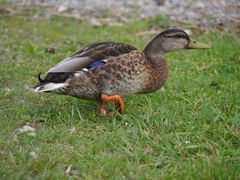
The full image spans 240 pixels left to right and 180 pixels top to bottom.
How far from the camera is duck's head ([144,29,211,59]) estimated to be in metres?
5.58

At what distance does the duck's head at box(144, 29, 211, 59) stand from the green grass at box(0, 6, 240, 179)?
1.63 feet

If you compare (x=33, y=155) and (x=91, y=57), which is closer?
(x=33, y=155)

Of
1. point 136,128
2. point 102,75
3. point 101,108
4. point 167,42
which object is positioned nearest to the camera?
point 136,128

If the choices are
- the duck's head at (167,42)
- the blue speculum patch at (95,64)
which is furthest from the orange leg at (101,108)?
the duck's head at (167,42)

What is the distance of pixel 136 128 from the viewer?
15.2 feet

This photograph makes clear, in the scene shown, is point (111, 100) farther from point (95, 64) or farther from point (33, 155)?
point (33, 155)

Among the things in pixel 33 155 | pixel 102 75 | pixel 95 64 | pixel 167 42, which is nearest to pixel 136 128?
pixel 102 75

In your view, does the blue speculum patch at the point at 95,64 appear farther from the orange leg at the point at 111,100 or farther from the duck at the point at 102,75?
the orange leg at the point at 111,100

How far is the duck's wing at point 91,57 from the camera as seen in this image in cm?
494

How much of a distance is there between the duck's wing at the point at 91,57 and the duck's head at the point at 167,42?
1.53ft

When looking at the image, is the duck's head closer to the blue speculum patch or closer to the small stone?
the blue speculum patch

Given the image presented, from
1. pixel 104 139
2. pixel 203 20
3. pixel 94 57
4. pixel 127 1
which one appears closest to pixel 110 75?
pixel 94 57

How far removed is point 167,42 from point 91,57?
40.6 inches

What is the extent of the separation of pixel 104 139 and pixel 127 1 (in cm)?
710
